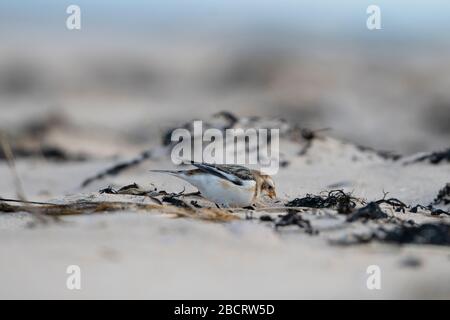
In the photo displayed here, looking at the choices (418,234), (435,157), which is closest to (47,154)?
(435,157)

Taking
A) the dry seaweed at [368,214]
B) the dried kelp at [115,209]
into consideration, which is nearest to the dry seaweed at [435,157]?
the dry seaweed at [368,214]

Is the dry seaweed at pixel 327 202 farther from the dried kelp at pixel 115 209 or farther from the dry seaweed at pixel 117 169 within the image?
the dry seaweed at pixel 117 169

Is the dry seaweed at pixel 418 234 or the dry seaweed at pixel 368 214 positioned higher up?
the dry seaweed at pixel 368 214

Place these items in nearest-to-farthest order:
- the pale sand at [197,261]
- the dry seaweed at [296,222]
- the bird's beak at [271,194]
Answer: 1. the pale sand at [197,261]
2. the dry seaweed at [296,222]
3. the bird's beak at [271,194]

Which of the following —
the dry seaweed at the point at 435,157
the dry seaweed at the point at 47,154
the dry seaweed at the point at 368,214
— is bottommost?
the dry seaweed at the point at 368,214

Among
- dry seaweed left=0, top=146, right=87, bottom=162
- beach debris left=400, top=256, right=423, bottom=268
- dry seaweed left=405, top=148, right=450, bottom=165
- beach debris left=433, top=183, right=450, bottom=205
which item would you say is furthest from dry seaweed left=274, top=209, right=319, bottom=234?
dry seaweed left=0, top=146, right=87, bottom=162

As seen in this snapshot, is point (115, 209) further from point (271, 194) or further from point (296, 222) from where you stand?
point (271, 194)

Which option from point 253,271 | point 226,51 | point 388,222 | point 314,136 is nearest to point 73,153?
point 314,136

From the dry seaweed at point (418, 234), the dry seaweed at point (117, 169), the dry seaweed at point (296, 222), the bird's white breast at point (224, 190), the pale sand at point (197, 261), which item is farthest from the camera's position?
the dry seaweed at point (117, 169)

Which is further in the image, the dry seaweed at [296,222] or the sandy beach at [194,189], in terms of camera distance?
the dry seaweed at [296,222]
